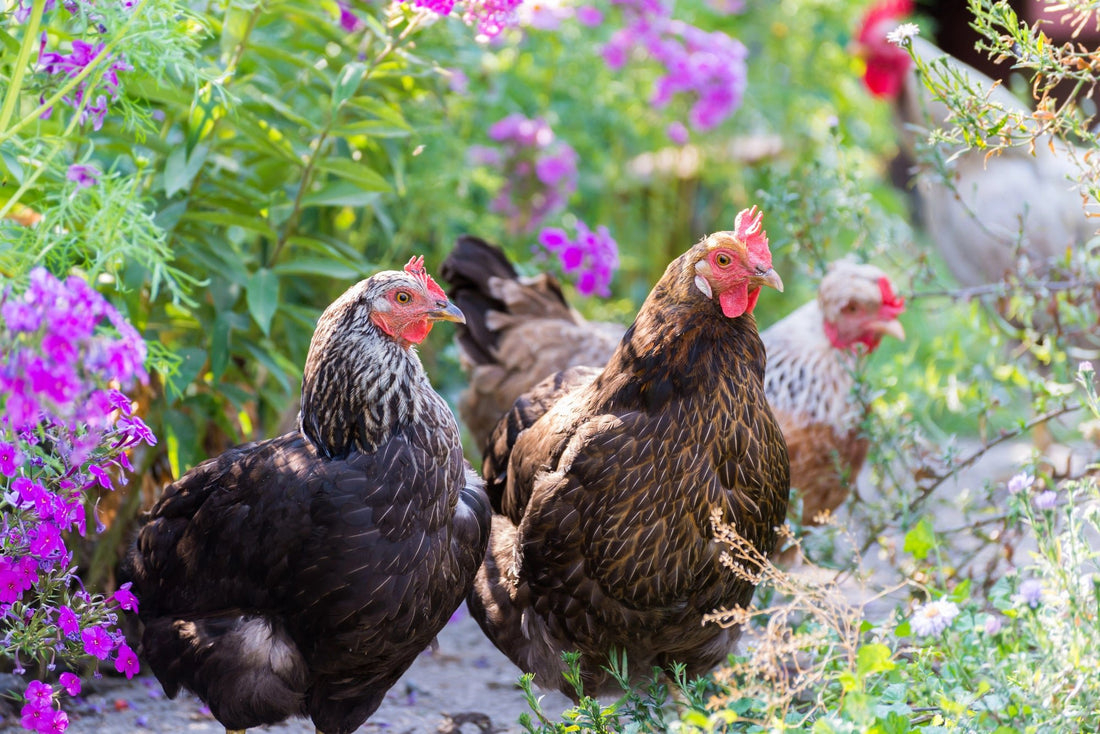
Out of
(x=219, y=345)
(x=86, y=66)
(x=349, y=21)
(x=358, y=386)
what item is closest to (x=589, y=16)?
(x=349, y=21)

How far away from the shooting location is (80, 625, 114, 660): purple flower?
2291mm

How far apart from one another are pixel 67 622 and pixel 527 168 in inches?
125

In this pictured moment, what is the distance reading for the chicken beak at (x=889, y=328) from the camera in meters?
3.53

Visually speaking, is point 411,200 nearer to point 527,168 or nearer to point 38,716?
point 527,168

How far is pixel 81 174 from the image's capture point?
2.05m

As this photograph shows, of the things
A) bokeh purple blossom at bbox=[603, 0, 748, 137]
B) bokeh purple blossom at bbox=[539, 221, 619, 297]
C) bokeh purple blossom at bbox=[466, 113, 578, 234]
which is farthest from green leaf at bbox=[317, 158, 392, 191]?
bokeh purple blossom at bbox=[603, 0, 748, 137]

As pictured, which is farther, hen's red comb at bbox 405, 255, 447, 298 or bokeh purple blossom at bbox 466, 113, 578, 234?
bokeh purple blossom at bbox 466, 113, 578, 234

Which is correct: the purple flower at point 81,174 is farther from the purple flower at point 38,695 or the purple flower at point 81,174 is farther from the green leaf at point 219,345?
the purple flower at point 38,695

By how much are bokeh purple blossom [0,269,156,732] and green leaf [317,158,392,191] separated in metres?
0.85

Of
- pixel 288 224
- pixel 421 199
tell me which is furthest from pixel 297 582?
pixel 421 199

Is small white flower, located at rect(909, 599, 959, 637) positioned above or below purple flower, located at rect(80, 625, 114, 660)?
above

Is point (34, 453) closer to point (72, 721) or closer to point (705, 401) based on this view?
point (72, 721)

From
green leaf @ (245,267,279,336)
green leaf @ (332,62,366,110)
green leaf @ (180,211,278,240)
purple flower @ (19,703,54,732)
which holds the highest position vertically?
green leaf @ (332,62,366,110)

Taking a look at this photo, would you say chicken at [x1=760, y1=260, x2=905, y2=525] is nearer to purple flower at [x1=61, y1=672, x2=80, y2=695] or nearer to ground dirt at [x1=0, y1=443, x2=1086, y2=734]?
ground dirt at [x1=0, y1=443, x2=1086, y2=734]
